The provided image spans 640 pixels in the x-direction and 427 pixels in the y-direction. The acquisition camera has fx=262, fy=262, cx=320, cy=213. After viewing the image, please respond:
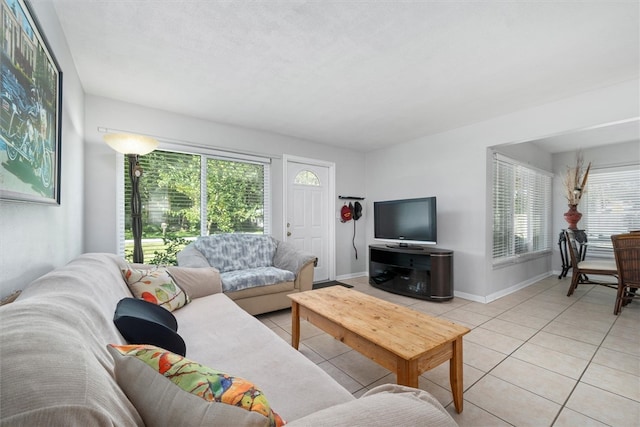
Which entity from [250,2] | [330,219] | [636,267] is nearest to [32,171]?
[250,2]

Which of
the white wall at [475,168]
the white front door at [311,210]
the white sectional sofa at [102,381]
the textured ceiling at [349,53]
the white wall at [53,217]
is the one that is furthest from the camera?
the white front door at [311,210]

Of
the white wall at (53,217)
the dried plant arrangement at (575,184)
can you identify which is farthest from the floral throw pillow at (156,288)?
the dried plant arrangement at (575,184)

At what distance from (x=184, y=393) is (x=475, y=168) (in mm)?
4048

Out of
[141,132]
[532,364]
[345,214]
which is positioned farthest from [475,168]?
[141,132]

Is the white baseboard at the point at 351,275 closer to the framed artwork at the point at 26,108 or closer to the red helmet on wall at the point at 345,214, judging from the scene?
the red helmet on wall at the point at 345,214

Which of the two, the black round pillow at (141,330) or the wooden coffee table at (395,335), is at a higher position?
the black round pillow at (141,330)

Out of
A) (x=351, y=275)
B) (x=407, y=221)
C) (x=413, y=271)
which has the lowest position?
(x=351, y=275)

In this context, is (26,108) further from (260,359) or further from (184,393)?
(260,359)

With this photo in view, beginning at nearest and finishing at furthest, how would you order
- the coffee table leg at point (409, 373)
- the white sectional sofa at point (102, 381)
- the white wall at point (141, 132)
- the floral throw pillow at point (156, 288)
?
the white sectional sofa at point (102, 381), the coffee table leg at point (409, 373), the floral throw pillow at point (156, 288), the white wall at point (141, 132)

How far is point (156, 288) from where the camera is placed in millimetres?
1944

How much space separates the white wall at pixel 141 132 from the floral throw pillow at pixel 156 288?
140 centimetres

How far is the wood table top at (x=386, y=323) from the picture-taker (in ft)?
4.77

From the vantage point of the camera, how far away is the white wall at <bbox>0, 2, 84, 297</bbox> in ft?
3.55

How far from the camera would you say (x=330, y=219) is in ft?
15.9
